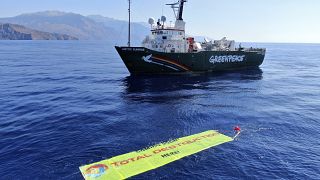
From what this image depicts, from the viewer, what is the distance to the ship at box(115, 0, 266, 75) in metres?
51.7

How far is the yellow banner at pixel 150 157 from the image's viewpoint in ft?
58.3

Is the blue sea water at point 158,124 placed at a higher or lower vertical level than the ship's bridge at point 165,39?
lower

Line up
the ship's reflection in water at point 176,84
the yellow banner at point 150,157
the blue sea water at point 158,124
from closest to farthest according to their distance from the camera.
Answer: the yellow banner at point 150,157, the blue sea water at point 158,124, the ship's reflection in water at point 176,84

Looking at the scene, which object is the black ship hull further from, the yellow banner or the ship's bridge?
Result: the yellow banner

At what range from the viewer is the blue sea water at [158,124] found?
61.8 feet

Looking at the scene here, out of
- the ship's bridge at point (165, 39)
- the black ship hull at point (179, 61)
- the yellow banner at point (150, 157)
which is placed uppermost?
the ship's bridge at point (165, 39)

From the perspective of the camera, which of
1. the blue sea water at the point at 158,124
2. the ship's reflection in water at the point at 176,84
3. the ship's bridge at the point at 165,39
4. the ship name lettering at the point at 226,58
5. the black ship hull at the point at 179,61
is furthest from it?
the ship name lettering at the point at 226,58

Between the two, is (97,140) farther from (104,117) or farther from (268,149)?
(268,149)

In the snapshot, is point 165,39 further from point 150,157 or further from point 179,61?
point 150,157

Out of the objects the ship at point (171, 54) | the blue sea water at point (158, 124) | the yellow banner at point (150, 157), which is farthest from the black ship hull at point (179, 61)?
the yellow banner at point (150, 157)

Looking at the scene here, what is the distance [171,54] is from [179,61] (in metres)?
2.88

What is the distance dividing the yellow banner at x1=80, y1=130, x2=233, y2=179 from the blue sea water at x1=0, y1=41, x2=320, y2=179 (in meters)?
0.70

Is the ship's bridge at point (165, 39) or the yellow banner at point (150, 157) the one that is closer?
the yellow banner at point (150, 157)

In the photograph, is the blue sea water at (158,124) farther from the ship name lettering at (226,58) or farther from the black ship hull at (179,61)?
the ship name lettering at (226,58)
